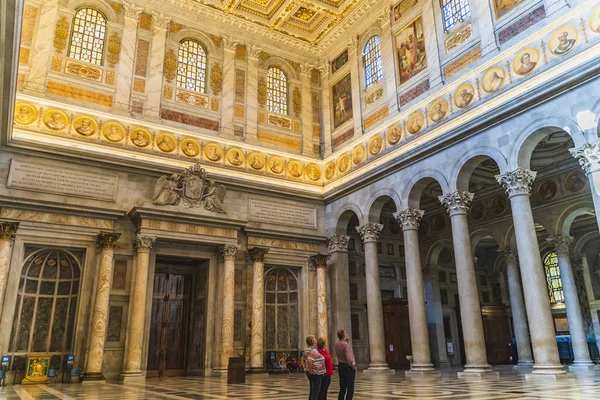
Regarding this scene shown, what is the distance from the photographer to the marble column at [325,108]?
71.9 feet

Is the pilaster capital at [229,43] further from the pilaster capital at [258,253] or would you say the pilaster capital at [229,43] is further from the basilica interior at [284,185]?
the pilaster capital at [258,253]

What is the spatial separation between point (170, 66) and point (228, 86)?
2.50 metres

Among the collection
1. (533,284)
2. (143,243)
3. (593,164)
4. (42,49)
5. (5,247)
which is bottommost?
(533,284)

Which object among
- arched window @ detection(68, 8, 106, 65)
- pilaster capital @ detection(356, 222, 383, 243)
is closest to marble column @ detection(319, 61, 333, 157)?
pilaster capital @ detection(356, 222, 383, 243)

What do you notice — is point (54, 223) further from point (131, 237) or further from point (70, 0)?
point (70, 0)

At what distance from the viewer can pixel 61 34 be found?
57.1 ft

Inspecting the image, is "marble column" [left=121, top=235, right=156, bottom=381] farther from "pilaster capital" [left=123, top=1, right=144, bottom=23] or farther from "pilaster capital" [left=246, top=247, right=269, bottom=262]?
"pilaster capital" [left=123, top=1, right=144, bottom=23]

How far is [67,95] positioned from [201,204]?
6077 millimetres

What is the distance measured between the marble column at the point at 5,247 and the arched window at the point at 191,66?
8.43m

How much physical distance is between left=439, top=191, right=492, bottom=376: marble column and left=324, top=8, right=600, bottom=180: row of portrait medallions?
3.03 m

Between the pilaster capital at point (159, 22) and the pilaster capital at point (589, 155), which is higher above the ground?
the pilaster capital at point (159, 22)

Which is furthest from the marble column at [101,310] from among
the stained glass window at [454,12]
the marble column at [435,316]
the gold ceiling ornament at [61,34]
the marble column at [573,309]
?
the marble column at [573,309]

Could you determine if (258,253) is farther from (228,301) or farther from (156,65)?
(156,65)

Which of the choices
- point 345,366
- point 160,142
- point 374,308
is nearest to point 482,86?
point 374,308
